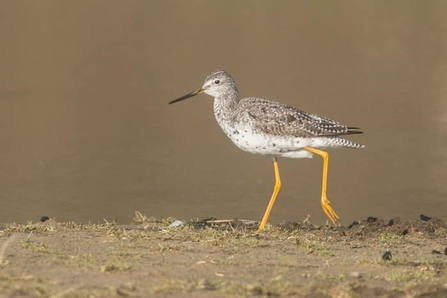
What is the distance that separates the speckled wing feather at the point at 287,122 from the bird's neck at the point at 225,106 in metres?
0.19

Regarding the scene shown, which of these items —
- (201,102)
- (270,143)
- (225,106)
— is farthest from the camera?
(201,102)

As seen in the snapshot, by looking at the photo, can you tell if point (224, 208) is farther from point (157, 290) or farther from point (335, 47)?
point (335, 47)

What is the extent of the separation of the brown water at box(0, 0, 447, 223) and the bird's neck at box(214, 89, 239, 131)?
1186 mm

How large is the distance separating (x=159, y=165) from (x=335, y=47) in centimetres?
857

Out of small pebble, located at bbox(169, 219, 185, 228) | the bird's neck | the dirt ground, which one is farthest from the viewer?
the bird's neck

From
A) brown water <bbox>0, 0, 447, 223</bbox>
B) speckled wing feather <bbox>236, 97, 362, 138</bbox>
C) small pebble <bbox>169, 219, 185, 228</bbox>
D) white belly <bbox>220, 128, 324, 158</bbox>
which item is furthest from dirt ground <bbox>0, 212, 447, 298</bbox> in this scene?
brown water <bbox>0, 0, 447, 223</bbox>

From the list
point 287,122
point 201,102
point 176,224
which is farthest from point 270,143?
point 201,102

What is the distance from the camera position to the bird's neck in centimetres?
1060

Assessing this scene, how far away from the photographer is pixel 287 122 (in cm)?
1023

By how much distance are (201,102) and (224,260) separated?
9393mm

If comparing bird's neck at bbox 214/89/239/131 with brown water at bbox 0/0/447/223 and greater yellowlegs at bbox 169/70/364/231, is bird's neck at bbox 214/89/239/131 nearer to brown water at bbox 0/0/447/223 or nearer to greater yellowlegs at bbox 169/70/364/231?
greater yellowlegs at bbox 169/70/364/231

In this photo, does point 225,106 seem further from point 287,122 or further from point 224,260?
point 224,260

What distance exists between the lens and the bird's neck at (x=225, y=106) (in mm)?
10602

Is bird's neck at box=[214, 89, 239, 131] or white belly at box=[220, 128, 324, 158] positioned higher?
bird's neck at box=[214, 89, 239, 131]
